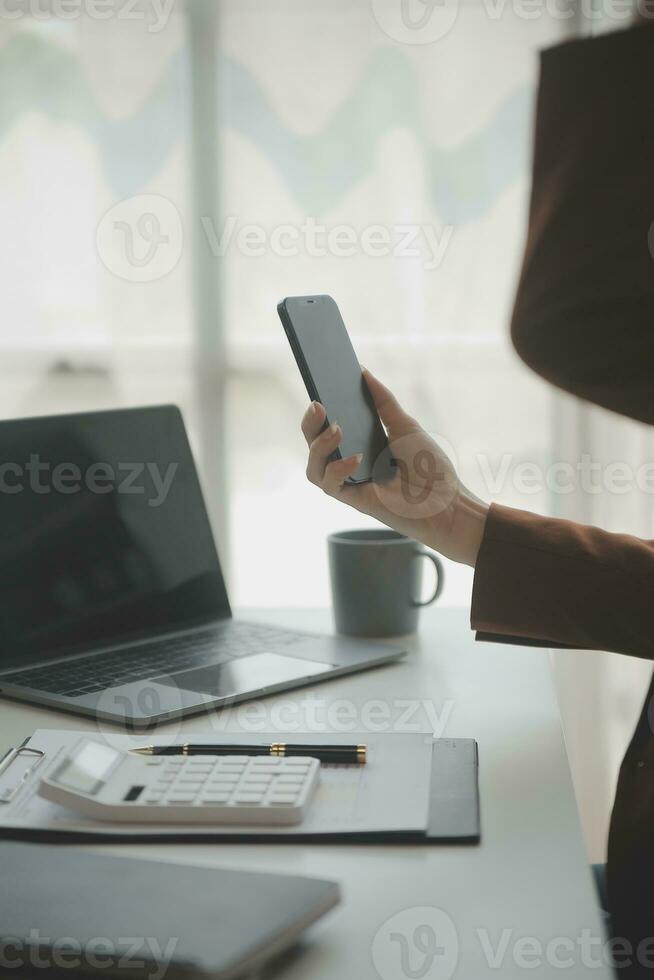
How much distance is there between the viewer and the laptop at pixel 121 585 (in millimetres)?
944

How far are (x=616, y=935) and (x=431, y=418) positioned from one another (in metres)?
1.17

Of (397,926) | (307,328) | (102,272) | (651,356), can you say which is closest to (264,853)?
(397,926)

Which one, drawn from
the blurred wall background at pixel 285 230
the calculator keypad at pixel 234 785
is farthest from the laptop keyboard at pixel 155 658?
the blurred wall background at pixel 285 230

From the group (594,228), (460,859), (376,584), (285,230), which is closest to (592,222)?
(594,228)

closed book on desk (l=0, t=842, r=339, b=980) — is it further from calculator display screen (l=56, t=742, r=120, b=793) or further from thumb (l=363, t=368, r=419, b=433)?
thumb (l=363, t=368, r=419, b=433)

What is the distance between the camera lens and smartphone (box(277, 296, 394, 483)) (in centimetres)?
95

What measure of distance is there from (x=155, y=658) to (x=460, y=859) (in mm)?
475

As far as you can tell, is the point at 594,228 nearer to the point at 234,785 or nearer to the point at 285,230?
the point at 234,785

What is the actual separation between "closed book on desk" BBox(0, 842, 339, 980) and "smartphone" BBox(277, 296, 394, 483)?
48 centimetres

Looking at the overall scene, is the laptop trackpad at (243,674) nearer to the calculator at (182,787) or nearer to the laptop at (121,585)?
the laptop at (121,585)

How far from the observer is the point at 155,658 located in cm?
101

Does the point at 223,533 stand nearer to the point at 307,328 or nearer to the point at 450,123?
the point at 450,123

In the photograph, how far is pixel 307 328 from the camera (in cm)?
97

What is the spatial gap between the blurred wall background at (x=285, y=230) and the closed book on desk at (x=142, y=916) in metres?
1.43
